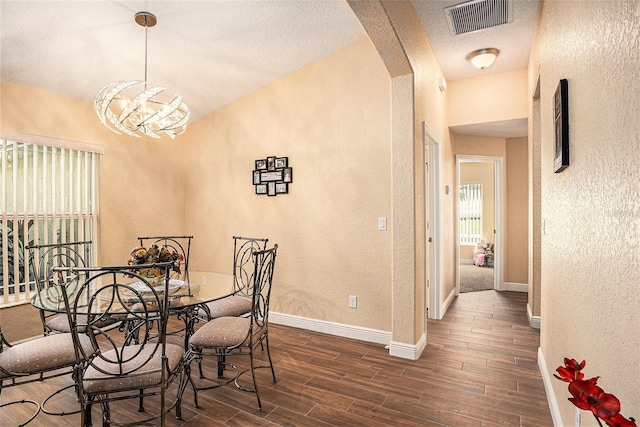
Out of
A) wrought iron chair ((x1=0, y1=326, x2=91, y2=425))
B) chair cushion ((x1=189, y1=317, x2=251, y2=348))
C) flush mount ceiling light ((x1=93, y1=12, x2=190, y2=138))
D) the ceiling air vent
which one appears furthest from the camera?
the ceiling air vent

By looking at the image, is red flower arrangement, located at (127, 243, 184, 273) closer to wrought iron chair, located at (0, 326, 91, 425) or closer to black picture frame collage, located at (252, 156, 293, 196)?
wrought iron chair, located at (0, 326, 91, 425)

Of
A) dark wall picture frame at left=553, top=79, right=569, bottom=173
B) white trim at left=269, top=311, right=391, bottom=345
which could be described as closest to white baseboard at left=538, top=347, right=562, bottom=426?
white trim at left=269, top=311, right=391, bottom=345

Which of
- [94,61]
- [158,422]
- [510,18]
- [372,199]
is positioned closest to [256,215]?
[372,199]

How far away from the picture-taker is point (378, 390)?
2.48m

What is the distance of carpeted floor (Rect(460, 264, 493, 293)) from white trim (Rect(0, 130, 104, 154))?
5.37 meters

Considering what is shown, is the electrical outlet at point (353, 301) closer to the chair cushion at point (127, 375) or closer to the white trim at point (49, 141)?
the chair cushion at point (127, 375)

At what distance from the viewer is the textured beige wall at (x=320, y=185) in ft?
11.2

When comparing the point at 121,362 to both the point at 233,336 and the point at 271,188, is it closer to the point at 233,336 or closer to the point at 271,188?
the point at 233,336

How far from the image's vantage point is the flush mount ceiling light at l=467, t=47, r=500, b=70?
12.1ft

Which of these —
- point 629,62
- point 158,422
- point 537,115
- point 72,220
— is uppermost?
point 537,115

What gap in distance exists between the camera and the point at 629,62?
0.95m

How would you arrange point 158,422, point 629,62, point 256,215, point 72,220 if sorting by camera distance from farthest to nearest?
1. point 256,215
2. point 72,220
3. point 158,422
4. point 629,62

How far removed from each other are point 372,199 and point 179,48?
2226 millimetres

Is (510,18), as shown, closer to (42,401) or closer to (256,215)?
(256,215)
